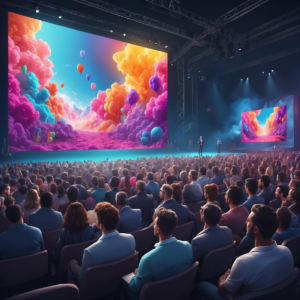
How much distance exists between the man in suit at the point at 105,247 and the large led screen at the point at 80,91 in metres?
11.3

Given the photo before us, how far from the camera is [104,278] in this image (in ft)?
5.22

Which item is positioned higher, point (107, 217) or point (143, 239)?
point (107, 217)

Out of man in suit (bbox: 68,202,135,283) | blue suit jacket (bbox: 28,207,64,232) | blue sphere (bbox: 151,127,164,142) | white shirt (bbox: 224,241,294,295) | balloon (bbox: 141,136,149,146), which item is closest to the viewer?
white shirt (bbox: 224,241,294,295)

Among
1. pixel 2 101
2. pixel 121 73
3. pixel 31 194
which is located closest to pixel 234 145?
pixel 121 73

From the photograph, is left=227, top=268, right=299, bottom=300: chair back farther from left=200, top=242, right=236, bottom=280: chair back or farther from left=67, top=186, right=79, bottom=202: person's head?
left=67, top=186, right=79, bottom=202: person's head

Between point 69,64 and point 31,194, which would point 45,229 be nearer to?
point 31,194

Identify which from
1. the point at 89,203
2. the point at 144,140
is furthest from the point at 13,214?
the point at 144,140

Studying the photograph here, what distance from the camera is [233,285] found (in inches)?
55.4

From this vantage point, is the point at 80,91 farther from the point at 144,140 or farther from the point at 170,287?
the point at 170,287

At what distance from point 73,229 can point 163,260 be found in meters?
1.09

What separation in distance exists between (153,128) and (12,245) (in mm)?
15016

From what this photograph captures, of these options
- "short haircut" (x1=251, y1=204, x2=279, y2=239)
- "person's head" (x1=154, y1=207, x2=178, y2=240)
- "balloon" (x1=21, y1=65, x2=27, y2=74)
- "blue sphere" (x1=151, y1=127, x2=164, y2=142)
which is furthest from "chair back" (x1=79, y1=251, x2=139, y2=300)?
"blue sphere" (x1=151, y1=127, x2=164, y2=142)

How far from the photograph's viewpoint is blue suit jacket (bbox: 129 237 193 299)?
151 cm

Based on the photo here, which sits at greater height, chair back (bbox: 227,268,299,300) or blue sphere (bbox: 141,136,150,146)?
blue sphere (bbox: 141,136,150,146)
